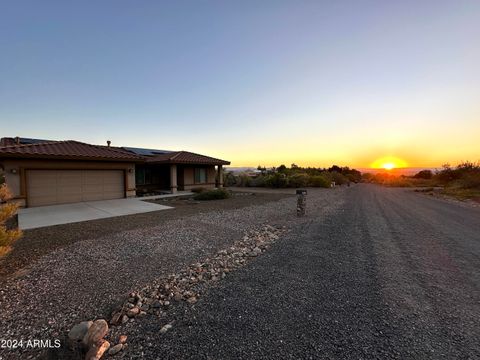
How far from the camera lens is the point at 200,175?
19500mm

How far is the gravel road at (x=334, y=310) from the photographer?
2184mm

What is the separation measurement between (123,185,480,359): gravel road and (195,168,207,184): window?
1502 centimetres

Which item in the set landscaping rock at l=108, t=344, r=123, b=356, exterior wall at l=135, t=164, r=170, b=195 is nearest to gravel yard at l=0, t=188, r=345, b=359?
landscaping rock at l=108, t=344, r=123, b=356

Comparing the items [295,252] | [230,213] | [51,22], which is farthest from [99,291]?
[51,22]

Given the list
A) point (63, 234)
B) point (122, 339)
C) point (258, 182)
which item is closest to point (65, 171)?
point (63, 234)

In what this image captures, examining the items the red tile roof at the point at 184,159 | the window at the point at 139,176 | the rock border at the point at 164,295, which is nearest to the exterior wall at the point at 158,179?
the window at the point at 139,176

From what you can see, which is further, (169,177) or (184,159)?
(169,177)

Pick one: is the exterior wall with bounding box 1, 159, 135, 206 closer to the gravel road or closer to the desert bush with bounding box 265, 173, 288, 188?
the gravel road

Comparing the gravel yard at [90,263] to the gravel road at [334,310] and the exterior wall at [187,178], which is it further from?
the exterior wall at [187,178]

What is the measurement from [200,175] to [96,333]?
57.2 feet

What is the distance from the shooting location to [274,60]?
12.6 meters

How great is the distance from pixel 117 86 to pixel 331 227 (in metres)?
14.6

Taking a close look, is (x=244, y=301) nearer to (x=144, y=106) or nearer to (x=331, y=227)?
(x=331, y=227)

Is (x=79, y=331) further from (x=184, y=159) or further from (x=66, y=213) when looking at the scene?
(x=184, y=159)
